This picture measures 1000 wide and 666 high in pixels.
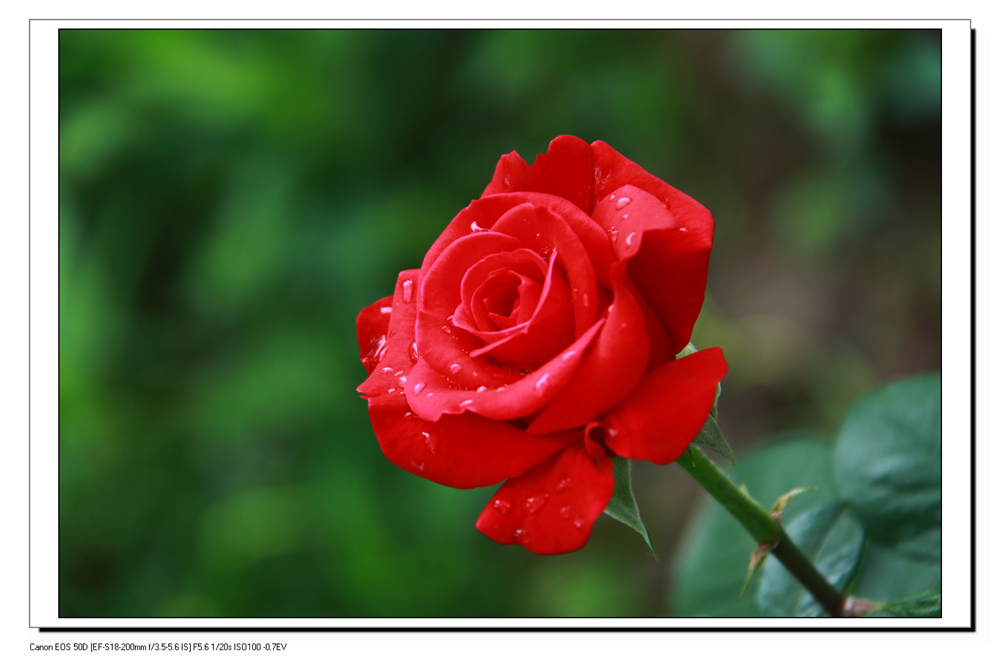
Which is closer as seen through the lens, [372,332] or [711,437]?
[711,437]

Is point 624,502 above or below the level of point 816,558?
above

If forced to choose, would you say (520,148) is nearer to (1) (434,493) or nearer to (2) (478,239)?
(1) (434,493)

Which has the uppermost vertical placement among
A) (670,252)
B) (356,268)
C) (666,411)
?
(356,268)

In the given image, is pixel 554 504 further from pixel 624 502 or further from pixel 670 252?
pixel 670 252

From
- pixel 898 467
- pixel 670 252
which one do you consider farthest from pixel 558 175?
pixel 898 467

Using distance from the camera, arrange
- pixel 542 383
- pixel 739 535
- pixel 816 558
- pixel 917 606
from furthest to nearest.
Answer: pixel 739 535, pixel 816 558, pixel 917 606, pixel 542 383

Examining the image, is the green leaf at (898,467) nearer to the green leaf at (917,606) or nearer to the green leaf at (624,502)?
the green leaf at (917,606)

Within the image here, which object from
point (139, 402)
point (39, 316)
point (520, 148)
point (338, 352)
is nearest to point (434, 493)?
point (338, 352)
